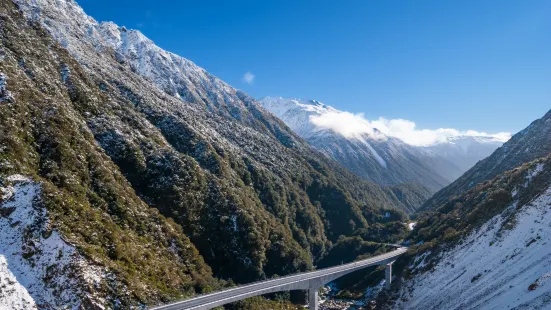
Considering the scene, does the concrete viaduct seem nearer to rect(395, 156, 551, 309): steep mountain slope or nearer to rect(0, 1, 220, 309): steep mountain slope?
rect(395, 156, 551, 309): steep mountain slope

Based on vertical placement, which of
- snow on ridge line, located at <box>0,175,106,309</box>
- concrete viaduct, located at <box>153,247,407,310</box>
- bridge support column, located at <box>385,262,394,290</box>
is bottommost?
bridge support column, located at <box>385,262,394,290</box>

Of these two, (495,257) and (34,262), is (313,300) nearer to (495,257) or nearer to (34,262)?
(495,257)

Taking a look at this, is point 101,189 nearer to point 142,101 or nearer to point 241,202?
point 241,202

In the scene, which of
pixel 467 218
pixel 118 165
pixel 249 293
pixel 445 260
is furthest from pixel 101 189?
pixel 467 218

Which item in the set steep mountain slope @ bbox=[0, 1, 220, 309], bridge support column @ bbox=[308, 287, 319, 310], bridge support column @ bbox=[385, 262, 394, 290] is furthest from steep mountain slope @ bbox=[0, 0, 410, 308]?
bridge support column @ bbox=[385, 262, 394, 290]

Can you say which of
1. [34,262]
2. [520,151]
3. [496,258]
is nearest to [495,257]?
[496,258]
